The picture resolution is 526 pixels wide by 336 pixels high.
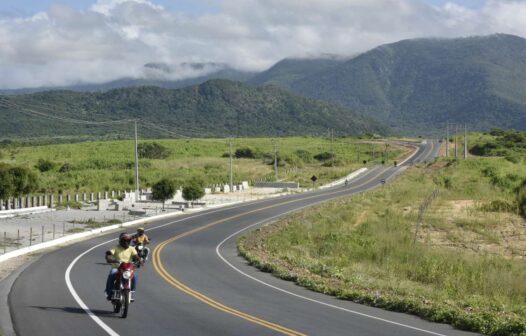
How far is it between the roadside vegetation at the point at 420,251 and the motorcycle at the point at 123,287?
248 inches

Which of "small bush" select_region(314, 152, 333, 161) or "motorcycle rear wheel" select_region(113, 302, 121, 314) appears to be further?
"small bush" select_region(314, 152, 333, 161)

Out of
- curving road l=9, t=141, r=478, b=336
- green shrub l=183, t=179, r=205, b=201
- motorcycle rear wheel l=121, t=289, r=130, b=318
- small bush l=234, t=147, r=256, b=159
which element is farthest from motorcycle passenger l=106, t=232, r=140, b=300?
small bush l=234, t=147, r=256, b=159

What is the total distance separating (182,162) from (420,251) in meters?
97.1

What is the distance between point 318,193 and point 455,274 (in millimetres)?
51322

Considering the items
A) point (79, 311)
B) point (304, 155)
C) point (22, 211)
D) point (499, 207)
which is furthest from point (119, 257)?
point (304, 155)

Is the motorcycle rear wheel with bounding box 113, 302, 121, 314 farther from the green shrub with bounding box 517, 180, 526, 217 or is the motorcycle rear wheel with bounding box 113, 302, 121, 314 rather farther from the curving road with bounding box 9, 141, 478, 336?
the green shrub with bounding box 517, 180, 526, 217

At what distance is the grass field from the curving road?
165ft

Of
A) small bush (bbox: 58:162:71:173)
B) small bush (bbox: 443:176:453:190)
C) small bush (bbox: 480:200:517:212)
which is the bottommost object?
small bush (bbox: 480:200:517:212)

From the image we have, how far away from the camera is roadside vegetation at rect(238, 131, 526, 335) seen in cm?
1850

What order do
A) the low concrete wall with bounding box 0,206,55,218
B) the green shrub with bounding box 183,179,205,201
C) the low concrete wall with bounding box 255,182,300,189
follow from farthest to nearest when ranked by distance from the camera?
the low concrete wall with bounding box 255,182,300,189 → the green shrub with bounding box 183,179,205,201 → the low concrete wall with bounding box 0,206,55,218

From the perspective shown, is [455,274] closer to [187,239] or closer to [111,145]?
[187,239]

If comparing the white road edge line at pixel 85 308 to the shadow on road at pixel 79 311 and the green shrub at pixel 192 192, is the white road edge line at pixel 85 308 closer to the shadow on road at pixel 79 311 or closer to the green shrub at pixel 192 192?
the shadow on road at pixel 79 311

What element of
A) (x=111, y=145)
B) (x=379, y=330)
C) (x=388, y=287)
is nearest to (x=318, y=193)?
(x=388, y=287)

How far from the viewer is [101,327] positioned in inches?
584
